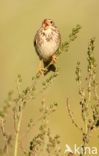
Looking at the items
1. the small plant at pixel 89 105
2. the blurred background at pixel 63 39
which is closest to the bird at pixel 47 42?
the blurred background at pixel 63 39

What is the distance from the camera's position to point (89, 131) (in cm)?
530

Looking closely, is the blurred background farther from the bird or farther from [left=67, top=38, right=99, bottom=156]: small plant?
[left=67, top=38, right=99, bottom=156]: small plant

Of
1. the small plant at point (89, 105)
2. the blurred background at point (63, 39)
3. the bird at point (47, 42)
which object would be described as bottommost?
the small plant at point (89, 105)

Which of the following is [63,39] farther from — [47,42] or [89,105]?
[89,105]

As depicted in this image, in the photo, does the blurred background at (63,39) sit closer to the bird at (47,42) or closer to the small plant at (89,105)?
the bird at (47,42)

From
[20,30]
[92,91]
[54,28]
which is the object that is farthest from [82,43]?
[92,91]

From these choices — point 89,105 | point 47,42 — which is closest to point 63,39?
point 47,42

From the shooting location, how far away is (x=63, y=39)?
14.5m

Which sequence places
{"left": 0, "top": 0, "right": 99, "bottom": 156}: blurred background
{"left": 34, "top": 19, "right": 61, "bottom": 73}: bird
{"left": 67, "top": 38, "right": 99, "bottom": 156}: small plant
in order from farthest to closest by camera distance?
1. {"left": 0, "top": 0, "right": 99, "bottom": 156}: blurred background
2. {"left": 34, "top": 19, "right": 61, "bottom": 73}: bird
3. {"left": 67, "top": 38, "right": 99, "bottom": 156}: small plant

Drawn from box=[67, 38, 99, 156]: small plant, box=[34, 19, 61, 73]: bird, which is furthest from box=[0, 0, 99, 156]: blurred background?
box=[67, 38, 99, 156]: small plant

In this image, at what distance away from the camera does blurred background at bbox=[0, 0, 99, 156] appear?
1272cm

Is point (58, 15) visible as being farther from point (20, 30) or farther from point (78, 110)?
point (78, 110)

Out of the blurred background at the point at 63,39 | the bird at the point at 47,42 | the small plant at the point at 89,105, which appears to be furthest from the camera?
the blurred background at the point at 63,39

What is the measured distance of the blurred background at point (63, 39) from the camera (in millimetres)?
12723
